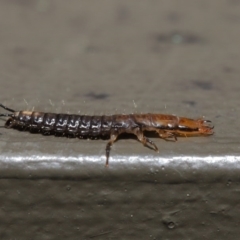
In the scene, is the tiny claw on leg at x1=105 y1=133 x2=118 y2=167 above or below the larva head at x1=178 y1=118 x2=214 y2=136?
below

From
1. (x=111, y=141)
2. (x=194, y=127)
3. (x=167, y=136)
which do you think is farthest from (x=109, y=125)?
(x=194, y=127)

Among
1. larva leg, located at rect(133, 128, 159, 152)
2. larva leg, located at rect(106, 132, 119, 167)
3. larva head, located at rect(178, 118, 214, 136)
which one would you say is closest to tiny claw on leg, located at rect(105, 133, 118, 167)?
larva leg, located at rect(106, 132, 119, 167)

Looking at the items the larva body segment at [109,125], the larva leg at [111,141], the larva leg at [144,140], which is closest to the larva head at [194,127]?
the larva body segment at [109,125]

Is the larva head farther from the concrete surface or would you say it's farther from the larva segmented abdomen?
the larva segmented abdomen

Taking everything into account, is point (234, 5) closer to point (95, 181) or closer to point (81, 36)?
point (81, 36)

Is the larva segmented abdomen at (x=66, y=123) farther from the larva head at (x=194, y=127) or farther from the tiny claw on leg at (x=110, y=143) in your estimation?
the larva head at (x=194, y=127)

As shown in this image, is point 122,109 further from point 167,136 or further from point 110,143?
point 110,143
